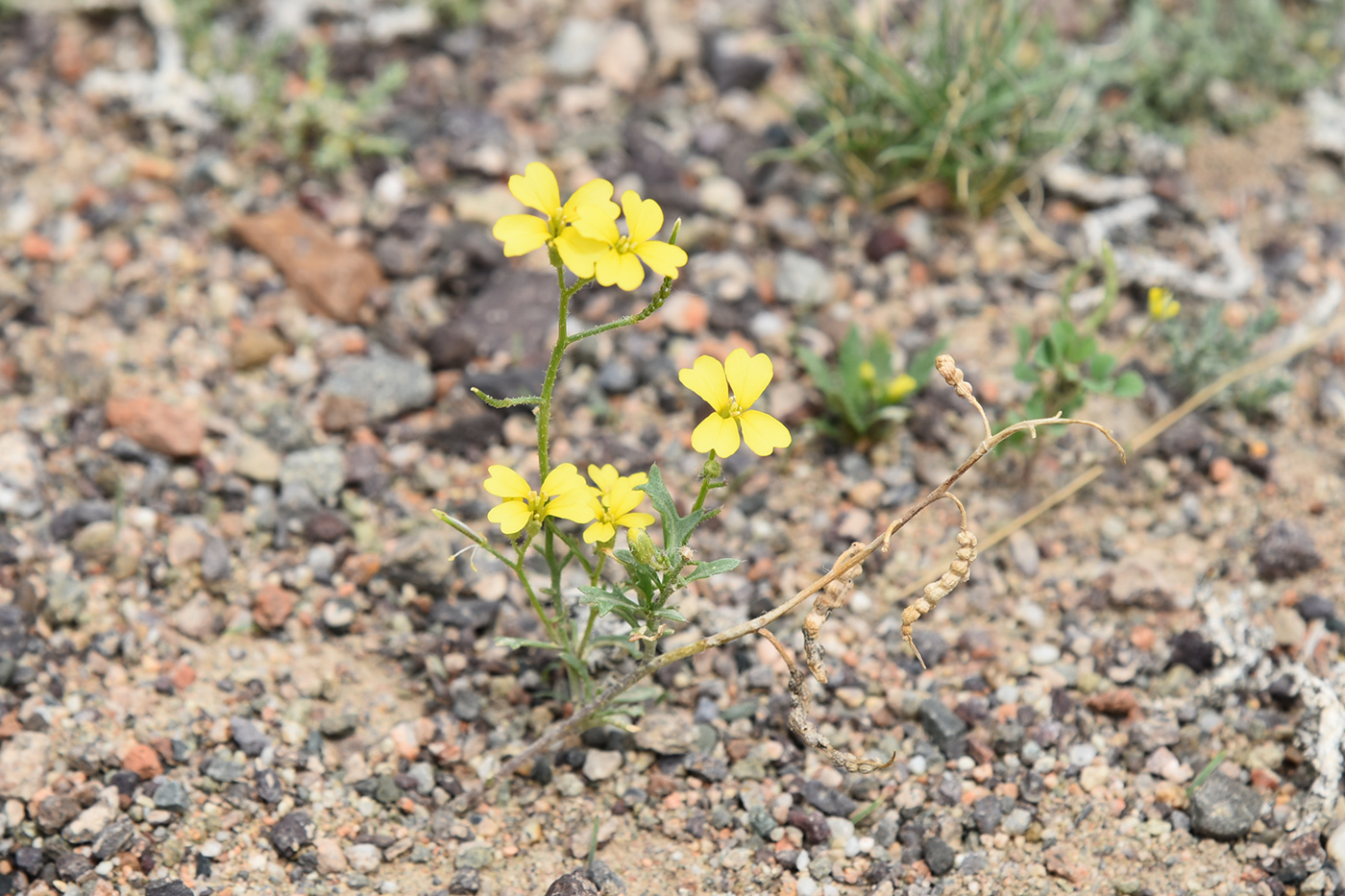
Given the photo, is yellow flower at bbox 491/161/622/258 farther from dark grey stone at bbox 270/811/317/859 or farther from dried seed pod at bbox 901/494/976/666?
dark grey stone at bbox 270/811/317/859

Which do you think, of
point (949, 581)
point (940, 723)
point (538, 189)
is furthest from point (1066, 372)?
point (538, 189)

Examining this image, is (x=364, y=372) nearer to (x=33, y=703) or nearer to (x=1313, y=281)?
(x=33, y=703)

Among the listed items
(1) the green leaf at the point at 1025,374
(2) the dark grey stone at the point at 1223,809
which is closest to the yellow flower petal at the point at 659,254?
(1) the green leaf at the point at 1025,374

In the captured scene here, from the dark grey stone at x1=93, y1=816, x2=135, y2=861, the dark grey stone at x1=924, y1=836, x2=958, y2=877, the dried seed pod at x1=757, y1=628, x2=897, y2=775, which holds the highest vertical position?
the dried seed pod at x1=757, y1=628, x2=897, y2=775

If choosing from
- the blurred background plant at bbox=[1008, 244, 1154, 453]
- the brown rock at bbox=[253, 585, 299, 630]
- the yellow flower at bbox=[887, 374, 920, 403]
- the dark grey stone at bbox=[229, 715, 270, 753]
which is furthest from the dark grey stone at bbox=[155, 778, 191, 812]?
the blurred background plant at bbox=[1008, 244, 1154, 453]

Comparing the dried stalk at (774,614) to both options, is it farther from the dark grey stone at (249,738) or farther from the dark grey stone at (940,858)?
the dark grey stone at (940,858)

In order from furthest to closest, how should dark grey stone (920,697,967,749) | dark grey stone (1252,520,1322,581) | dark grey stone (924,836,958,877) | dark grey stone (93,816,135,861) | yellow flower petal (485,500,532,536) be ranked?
1. dark grey stone (1252,520,1322,581)
2. dark grey stone (920,697,967,749)
3. dark grey stone (924,836,958,877)
4. dark grey stone (93,816,135,861)
5. yellow flower petal (485,500,532,536)
